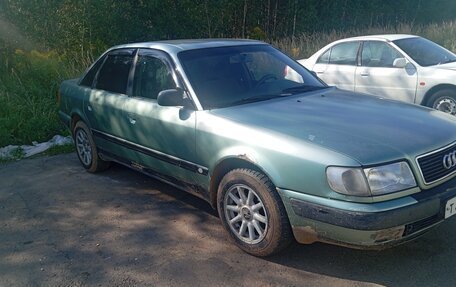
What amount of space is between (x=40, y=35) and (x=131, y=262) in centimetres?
1161

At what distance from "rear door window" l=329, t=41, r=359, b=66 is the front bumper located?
5.33 meters

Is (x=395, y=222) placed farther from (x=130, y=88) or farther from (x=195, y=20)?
(x=195, y=20)

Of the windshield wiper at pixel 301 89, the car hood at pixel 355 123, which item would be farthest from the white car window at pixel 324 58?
the car hood at pixel 355 123

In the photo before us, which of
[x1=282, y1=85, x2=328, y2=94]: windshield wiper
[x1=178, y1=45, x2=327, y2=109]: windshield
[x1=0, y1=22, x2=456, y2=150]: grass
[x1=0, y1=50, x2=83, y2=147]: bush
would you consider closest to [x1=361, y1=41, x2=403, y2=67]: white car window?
[x1=178, y1=45, x2=327, y2=109]: windshield

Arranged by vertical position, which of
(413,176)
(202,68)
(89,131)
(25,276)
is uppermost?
(202,68)

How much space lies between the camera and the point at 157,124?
4.29 m

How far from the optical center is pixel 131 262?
360cm

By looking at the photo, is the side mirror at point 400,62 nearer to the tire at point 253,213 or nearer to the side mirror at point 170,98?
the side mirror at point 170,98

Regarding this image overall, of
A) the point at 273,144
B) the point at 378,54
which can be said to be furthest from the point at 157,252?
the point at 378,54

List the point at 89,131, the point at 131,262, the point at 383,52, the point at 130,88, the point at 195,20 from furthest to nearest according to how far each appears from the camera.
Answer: the point at 195,20 → the point at 383,52 → the point at 89,131 → the point at 130,88 → the point at 131,262

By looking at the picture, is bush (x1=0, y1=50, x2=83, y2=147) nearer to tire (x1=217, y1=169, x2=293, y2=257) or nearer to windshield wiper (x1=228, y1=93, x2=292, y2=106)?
windshield wiper (x1=228, y1=93, x2=292, y2=106)

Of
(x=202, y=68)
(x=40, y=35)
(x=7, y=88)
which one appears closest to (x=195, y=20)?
(x=40, y=35)

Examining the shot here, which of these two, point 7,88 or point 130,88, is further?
point 7,88

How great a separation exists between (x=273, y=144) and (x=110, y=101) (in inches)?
95.1
